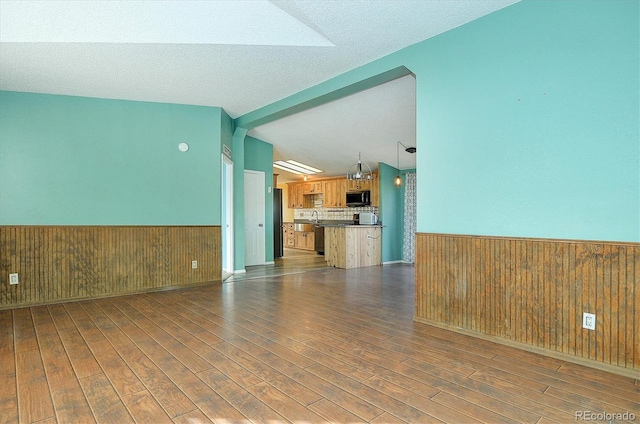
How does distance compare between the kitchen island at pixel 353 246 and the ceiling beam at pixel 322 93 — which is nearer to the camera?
the ceiling beam at pixel 322 93

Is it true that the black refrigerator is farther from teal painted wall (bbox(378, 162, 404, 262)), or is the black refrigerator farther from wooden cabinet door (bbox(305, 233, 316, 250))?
teal painted wall (bbox(378, 162, 404, 262))

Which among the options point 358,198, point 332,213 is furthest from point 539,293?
point 332,213

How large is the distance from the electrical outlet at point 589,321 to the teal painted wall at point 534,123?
0.56m

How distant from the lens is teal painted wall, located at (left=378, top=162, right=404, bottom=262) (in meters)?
7.80

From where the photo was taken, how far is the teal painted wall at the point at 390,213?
7797 mm

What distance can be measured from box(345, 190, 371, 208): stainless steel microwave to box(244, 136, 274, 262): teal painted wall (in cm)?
247

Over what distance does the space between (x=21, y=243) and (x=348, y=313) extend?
4088 mm

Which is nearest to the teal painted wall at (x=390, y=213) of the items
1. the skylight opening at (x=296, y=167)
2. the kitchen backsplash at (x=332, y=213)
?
the kitchen backsplash at (x=332, y=213)

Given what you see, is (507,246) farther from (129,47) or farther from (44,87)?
(44,87)

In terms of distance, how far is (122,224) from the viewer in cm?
476

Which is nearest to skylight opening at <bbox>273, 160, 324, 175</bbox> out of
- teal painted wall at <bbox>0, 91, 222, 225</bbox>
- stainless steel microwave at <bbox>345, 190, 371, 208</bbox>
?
stainless steel microwave at <bbox>345, 190, 371, 208</bbox>

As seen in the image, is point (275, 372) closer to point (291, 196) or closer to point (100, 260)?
point (100, 260)

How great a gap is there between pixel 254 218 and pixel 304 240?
374 cm

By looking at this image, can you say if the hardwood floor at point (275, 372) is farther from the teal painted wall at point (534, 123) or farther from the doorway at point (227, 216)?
the doorway at point (227, 216)
